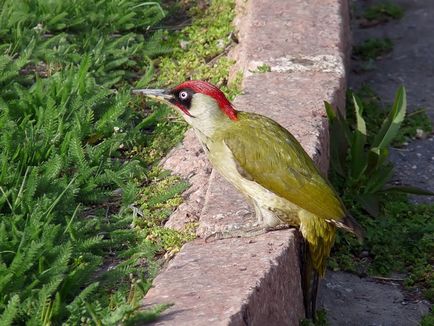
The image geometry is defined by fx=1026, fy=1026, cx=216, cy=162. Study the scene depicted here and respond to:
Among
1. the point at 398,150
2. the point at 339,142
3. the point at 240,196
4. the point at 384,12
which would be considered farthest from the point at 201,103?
the point at 384,12

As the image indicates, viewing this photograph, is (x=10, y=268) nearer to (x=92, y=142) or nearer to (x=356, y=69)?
(x=92, y=142)

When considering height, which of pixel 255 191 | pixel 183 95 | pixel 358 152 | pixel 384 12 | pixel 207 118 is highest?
pixel 183 95

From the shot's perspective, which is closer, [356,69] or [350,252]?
[350,252]

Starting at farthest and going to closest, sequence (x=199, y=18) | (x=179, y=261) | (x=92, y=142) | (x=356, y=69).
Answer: (x=356, y=69) < (x=199, y=18) < (x=92, y=142) < (x=179, y=261)

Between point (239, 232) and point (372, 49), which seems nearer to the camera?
point (239, 232)

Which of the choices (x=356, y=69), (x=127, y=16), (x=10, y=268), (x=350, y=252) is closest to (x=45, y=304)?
(x=10, y=268)

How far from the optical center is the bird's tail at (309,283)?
463cm

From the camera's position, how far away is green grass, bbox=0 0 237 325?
413 cm

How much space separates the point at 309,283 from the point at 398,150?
83.4 inches

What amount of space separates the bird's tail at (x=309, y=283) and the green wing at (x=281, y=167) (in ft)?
0.77

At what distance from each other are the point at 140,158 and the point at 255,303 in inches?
A: 69.9

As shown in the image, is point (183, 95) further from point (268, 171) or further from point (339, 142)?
point (339, 142)

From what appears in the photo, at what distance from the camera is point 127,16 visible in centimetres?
664

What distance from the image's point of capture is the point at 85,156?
5.27 metres
